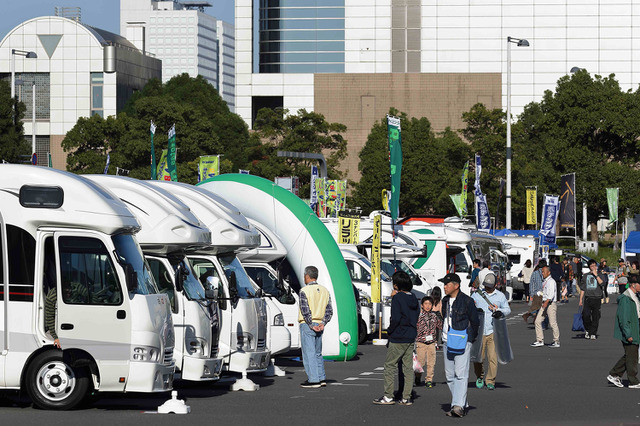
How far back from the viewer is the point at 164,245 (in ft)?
52.0

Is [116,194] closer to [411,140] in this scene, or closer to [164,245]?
[164,245]

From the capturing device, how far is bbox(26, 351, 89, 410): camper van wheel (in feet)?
46.4

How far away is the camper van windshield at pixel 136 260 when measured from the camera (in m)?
14.4

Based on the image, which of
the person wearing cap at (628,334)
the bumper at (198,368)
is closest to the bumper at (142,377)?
the bumper at (198,368)

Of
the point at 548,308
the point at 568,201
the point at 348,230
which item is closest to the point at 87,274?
the point at 548,308

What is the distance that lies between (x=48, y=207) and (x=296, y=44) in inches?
3899

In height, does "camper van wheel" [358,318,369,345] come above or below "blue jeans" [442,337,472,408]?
below

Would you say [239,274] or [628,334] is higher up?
[239,274]

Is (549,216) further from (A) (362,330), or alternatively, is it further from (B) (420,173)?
(A) (362,330)

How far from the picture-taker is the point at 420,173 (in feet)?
260

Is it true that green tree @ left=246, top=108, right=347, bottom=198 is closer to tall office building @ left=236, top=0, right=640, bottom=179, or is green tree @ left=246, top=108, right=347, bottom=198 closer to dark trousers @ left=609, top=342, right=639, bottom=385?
tall office building @ left=236, top=0, right=640, bottom=179

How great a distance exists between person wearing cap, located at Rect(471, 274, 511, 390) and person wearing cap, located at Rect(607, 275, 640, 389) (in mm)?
1693

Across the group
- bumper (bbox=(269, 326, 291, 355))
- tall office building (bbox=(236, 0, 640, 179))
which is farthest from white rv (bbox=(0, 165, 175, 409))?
tall office building (bbox=(236, 0, 640, 179))

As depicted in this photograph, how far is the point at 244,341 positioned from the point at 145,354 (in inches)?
125
